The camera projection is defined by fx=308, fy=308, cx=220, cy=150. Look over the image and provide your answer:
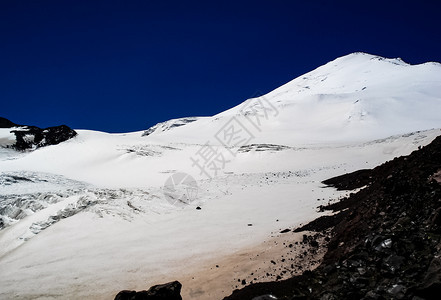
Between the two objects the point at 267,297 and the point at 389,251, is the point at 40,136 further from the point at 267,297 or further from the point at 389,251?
the point at 389,251

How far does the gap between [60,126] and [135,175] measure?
3033 centimetres

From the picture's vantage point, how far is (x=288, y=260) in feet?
37.7

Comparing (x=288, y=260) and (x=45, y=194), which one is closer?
(x=288, y=260)

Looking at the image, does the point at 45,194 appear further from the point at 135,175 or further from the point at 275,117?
the point at 275,117

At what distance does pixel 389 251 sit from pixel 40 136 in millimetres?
62800

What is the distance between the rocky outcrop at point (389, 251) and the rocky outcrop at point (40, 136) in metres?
56.1

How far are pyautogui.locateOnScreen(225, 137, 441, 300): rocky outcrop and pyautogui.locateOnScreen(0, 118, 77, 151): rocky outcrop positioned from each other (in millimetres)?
56127

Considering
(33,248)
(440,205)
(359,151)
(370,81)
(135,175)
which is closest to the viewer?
(440,205)

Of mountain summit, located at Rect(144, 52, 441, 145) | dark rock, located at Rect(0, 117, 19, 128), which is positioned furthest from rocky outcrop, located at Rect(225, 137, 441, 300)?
dark rock, located at Rect(0, 117, 19, 128)

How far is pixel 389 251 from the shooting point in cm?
714

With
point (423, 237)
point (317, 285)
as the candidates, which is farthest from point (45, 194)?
point (423, 237)

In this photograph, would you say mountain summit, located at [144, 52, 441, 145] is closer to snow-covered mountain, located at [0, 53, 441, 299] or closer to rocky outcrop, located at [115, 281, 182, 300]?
snow-covered mountain, located at [0, 53, 441, 299]

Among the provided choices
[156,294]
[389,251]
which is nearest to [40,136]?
[156,294]

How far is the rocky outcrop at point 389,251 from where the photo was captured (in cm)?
605
